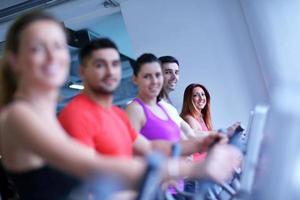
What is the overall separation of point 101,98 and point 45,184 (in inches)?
17.2

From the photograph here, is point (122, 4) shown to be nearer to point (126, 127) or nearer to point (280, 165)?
point (126, 127)

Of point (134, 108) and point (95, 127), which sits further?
point (134, 108)

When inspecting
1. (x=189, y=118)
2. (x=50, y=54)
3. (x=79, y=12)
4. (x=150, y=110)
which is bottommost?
(x=189, y=118)

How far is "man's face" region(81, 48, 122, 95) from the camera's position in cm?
142

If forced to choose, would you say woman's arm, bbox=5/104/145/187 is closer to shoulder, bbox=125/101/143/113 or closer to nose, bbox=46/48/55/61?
nose, bbox=46/48/55/61

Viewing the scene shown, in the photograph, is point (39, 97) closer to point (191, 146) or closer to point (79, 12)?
point (191, 146)

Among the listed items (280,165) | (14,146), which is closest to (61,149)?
(14,146)

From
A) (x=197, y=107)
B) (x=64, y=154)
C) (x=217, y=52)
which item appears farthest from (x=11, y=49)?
(x=217, y=52)

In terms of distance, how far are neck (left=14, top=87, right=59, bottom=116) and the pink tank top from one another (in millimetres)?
914

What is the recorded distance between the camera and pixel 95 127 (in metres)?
1.25

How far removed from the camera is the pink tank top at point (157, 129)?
188cm

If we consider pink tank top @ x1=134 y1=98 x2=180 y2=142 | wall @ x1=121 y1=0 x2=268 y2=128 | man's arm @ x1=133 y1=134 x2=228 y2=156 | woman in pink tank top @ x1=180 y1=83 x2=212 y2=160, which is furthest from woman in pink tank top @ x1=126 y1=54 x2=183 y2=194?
wall @ x1=121 y1=0 x2=268 y2=128

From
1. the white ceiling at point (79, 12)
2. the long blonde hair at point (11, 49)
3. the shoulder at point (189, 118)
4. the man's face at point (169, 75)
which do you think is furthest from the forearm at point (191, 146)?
the white ceiling at point (79, 12)

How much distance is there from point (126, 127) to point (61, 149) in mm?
609
